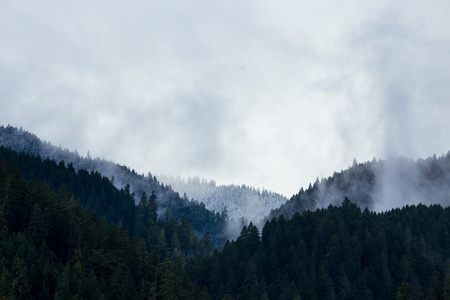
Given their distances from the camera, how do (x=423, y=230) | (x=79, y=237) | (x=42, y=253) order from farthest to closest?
(x=423, y=230)
(x=79, y=237)
(x=42, y=253)

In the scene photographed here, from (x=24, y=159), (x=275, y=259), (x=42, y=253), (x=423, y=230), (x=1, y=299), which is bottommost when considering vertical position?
(x=1, y=299)

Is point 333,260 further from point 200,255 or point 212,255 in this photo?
point 200,255

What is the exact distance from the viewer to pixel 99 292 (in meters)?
75.8

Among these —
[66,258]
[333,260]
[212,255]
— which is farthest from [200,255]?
[66,258]

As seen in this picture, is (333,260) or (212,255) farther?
(212,255)

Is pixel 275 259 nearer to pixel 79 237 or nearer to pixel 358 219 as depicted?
pixel 358 219

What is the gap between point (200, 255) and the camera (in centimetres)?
13175

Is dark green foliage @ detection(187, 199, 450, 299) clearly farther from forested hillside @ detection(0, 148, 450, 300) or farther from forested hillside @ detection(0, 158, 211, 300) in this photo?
forested hillside @ detection(0, 158, 211, 300)

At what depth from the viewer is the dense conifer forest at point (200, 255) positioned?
79.2m

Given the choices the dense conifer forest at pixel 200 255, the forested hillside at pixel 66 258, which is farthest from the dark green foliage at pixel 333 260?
the forested hillside at pixel 66 258

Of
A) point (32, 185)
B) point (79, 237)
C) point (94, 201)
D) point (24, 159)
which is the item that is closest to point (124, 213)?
point (94, 201)

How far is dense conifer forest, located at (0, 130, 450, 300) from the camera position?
7925cm

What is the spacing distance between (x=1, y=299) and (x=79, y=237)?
27.4 metres

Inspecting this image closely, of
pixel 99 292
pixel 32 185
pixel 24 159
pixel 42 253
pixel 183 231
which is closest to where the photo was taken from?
pixel 99 292
